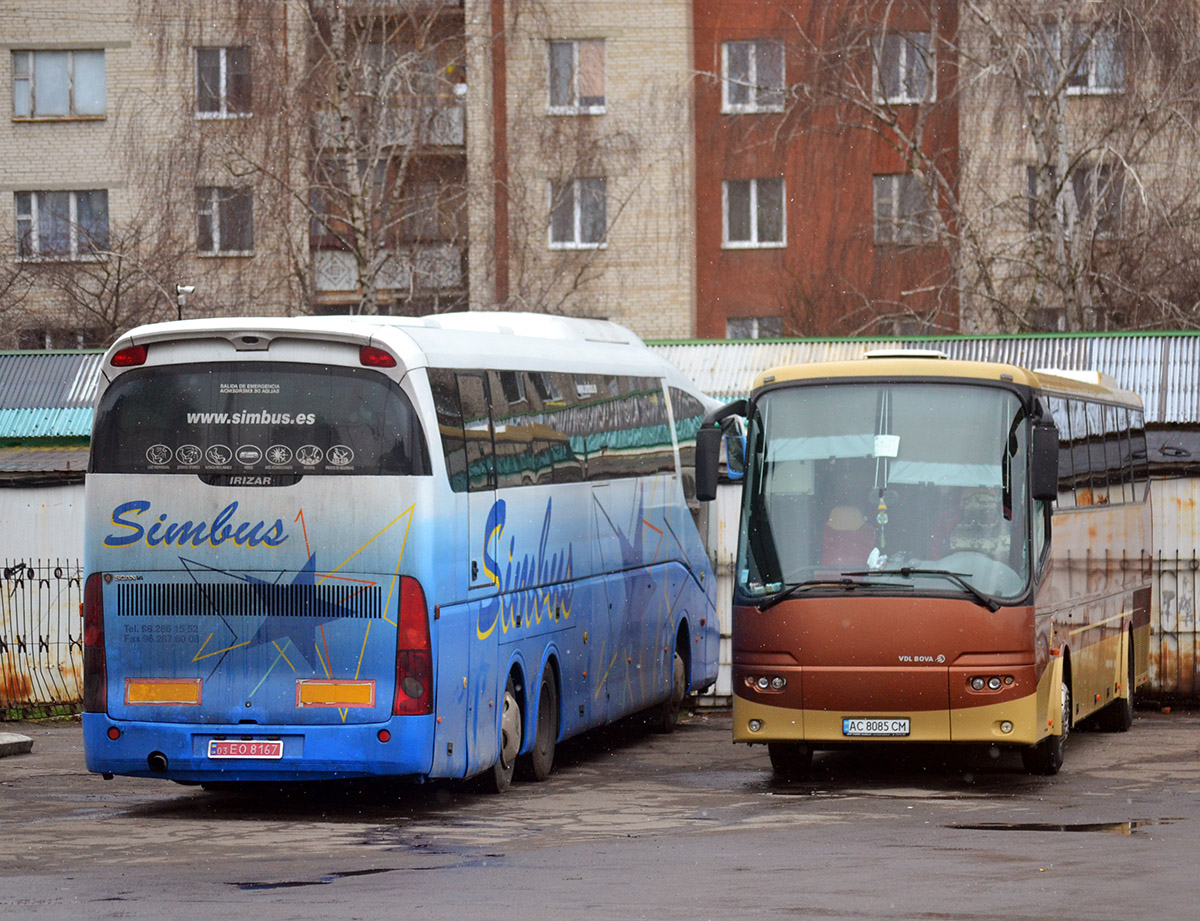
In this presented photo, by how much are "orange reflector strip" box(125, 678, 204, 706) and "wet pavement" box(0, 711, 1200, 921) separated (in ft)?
2.55

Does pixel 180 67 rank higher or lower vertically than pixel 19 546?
higher

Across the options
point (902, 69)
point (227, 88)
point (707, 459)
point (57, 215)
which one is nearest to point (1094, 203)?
point (902, 69)

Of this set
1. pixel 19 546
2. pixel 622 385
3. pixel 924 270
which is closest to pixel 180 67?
pixel 924 270

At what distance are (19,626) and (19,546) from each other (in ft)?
2.74

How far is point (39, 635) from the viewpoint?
71.0 ft

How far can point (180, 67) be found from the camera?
37000 millimetres

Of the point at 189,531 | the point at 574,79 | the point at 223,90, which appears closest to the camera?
the point at 189,531

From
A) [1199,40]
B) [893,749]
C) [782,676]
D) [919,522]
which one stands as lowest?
[893,749]

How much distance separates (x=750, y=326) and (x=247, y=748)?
3349cm

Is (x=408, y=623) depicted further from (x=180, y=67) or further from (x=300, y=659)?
(x=180, y=67)

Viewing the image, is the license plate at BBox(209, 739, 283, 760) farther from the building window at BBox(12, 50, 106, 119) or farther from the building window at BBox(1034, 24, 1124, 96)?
the building window at BBox(12, 50, 106, 119)

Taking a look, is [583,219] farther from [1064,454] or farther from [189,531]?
[189,531]

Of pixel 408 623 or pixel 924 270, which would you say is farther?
pixel 924 270

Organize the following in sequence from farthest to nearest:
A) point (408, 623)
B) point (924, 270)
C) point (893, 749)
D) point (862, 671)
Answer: point (924, 270) → point (893, 749) → point (862, 671) → point (408, 623)
